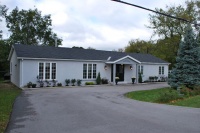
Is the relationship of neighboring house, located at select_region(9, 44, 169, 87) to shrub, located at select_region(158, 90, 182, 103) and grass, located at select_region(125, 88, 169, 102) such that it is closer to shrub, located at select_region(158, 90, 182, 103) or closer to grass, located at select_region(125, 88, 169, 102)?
grass, located at select_region(125, 88, 169, 102)

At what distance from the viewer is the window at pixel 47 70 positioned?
21859mm

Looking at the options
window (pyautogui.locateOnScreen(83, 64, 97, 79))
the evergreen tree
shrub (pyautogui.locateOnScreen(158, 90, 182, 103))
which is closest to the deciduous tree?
window (pyautogui.locateOnScreen(83, 64, 97, 79))

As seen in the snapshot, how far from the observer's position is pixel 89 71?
82.2 ft

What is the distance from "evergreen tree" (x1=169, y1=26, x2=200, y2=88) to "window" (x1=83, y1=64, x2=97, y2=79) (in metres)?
9.35

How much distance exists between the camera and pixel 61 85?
22891 millimetres

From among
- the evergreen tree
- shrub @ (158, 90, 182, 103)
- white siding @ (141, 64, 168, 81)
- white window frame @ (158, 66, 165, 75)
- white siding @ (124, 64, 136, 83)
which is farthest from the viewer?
white window frame @ (158, 66, 165, 75)

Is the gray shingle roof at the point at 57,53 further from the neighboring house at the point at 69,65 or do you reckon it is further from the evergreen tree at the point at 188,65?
the evergreen tree at the point at 188,65

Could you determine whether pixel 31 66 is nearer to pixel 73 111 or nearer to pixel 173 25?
pixel 73 111

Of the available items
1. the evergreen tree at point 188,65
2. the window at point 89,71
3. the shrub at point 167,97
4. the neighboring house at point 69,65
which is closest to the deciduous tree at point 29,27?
the neighboring house at point 69,65

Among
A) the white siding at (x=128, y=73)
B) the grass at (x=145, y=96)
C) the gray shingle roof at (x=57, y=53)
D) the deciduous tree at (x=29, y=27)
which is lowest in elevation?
the grass at (x=145, y=96)

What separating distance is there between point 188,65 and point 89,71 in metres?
10.8

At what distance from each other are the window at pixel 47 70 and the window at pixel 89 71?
11.7 ft

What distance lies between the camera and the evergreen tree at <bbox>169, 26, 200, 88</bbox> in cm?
1772

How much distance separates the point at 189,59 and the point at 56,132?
14.5m
